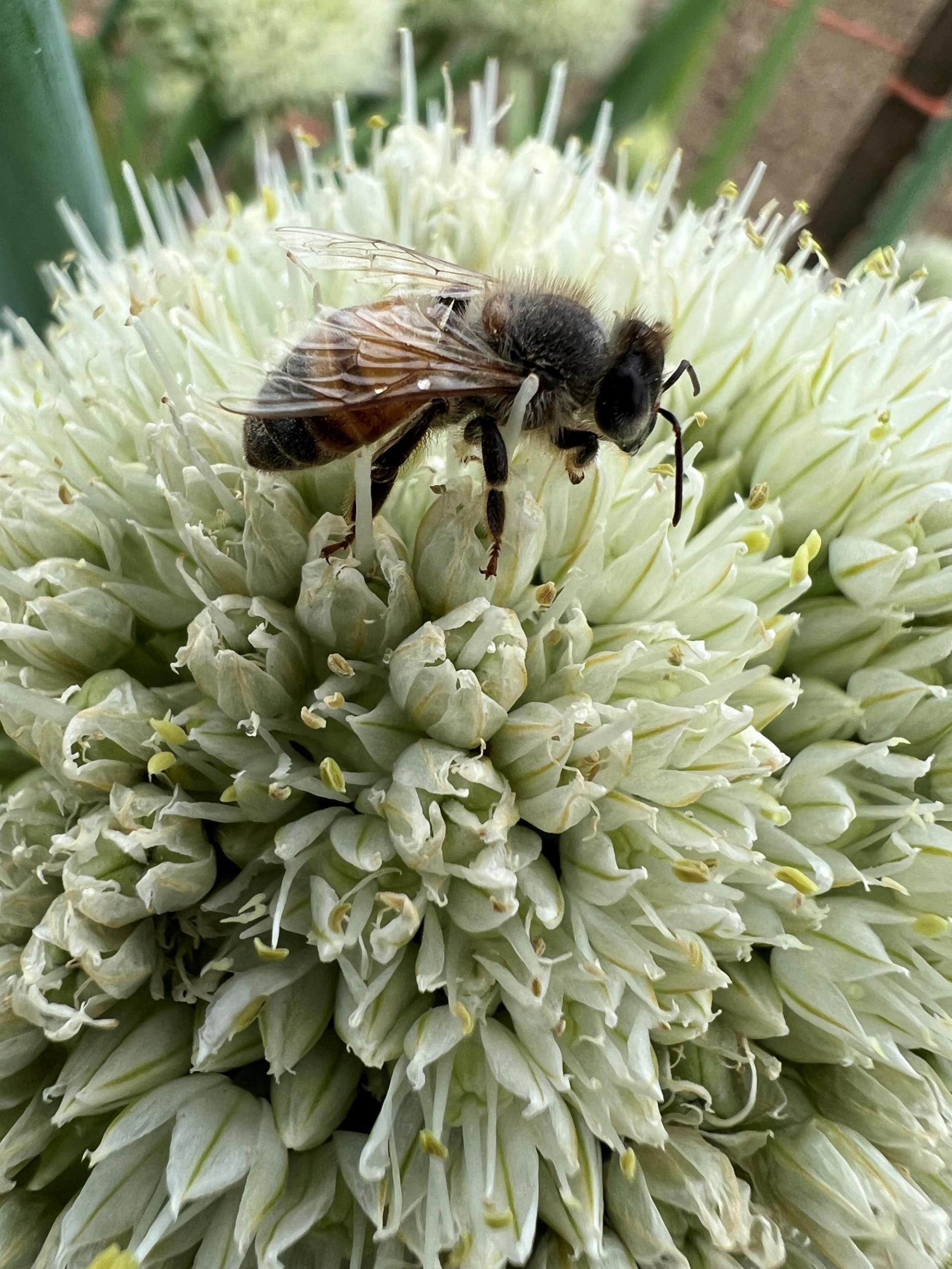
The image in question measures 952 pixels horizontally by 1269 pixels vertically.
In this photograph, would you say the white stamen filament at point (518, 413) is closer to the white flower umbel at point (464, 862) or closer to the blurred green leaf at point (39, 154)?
the white flower umbel at point (464, 862)

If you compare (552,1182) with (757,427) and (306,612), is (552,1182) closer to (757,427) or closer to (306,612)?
(306,612)

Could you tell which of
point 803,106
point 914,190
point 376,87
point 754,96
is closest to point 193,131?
point 376,87

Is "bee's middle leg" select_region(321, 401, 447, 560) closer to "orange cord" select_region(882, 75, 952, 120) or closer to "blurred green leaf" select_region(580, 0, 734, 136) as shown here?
"blurred green leaf" select_region(580, 0, 734, 136)

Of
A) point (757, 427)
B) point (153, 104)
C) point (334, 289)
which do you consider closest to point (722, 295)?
point (757, 427)

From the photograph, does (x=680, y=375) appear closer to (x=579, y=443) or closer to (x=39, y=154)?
(x=579, y=443)

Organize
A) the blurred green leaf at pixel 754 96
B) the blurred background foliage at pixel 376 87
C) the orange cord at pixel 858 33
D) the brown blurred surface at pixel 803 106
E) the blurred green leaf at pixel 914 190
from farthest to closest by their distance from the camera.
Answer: the brown blurred surface at pixel 803 106
the orange cord at pixel 858 33
the blurred green leaf at pixel 754 96
the blurred green leaf at pixel 914 190
the blurred background foliage at pixel 376 87

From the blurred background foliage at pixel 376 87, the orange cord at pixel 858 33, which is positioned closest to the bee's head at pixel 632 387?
the blurred background foliage at pixel 376 87
